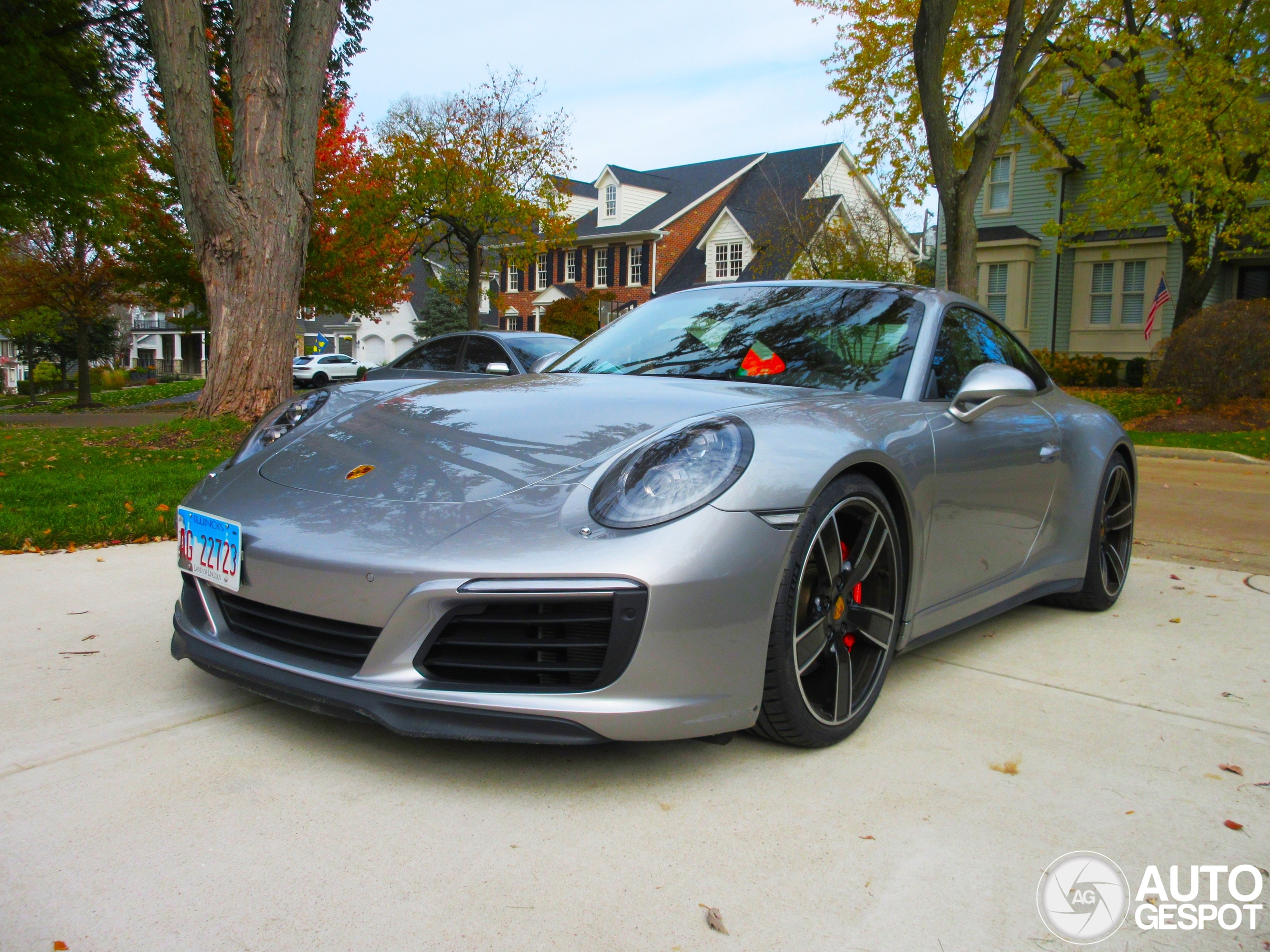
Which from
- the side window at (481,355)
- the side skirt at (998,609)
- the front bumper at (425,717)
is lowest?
the side skirt at (998,609)

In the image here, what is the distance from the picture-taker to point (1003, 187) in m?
28.9

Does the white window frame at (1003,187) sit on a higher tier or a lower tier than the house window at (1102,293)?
higher

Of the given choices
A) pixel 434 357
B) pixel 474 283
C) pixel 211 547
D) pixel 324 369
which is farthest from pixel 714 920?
pixel 324 369

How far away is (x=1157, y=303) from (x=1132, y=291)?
266 cm

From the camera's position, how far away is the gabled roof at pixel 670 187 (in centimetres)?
3931

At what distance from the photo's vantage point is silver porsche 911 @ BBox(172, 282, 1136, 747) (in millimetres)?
2211

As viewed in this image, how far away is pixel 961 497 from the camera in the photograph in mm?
3166

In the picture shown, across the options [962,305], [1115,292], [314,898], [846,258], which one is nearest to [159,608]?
[314,898]

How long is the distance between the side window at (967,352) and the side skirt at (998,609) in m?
0.76

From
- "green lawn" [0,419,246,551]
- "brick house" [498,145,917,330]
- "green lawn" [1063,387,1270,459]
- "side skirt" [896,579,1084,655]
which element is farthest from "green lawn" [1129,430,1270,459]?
"brick house" [498,145,917,330]

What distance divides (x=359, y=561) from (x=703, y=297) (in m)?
2.03

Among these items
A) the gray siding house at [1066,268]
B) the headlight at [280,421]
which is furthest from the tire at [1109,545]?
the gray siding house at [1066,268]

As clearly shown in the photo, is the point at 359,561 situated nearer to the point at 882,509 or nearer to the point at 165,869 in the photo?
the point at 165,869

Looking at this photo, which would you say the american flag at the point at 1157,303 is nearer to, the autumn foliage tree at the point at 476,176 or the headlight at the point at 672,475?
the autumn foliage tree at the point at 476,176
